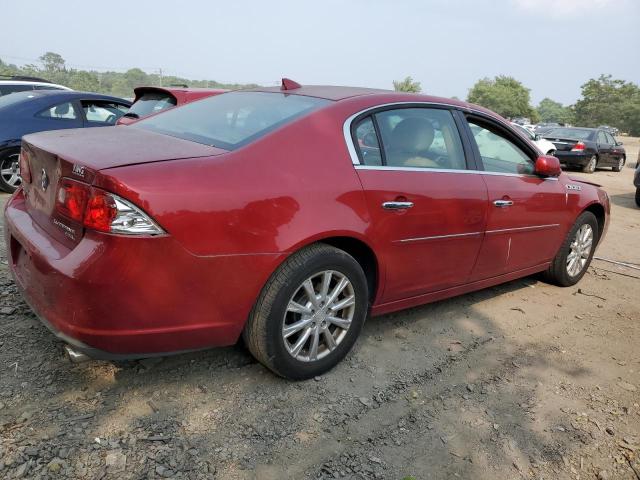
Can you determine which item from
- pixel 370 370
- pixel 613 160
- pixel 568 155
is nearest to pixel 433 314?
pixel 370 370

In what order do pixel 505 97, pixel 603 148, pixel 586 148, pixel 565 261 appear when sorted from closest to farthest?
pixel 565 261, pixel 586 148, pixel 603 148, pixel 505 97

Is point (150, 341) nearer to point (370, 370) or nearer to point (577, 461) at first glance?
point (370, 370)

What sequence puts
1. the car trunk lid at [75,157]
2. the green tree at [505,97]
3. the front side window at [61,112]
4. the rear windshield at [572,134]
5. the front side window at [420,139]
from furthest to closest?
the green tree at [505,97] < the rear windshield at [572,134] < the front side window at [61,112] < the front side window at [420,139] < the car trunk lid at [75,157]

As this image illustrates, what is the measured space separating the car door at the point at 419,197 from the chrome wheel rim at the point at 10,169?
18.3ft

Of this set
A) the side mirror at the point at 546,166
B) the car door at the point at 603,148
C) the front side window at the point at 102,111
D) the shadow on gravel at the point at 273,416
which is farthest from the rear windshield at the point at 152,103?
the car door at the point at 603,148

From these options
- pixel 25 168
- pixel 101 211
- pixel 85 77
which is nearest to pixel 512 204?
pixel 101 211

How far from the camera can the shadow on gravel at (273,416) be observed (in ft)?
7.14

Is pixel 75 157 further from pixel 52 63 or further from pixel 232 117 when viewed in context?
pixel 52 63

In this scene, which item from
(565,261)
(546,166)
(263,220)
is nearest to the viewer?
(263,220)

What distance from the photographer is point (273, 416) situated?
8.21ft

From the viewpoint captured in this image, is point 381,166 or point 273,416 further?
point 381,166

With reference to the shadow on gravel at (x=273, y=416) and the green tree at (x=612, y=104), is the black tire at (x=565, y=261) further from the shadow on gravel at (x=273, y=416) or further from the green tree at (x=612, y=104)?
the green tree at (x=612, y=104)

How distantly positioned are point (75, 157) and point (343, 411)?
1.73 m

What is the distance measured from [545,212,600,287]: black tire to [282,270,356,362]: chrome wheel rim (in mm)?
2613
